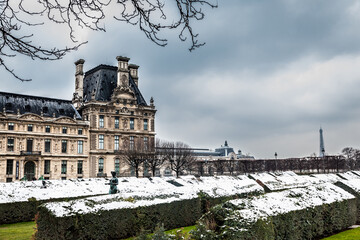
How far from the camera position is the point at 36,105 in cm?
5494

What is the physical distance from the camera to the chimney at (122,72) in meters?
64.2

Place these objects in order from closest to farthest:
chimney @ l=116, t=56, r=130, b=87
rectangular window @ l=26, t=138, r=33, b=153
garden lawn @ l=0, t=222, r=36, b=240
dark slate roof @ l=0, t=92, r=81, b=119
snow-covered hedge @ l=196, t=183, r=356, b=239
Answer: snow-covered hedge @ l=196, t=183, r=356, b=239 → garden lawn @ l=0, t=222, r=36, b=240 → rectangular window @ l=26, t=138, r=33, b=153 → dark slate roof @ l=0, t=92, r=81, b=119 → chimney @ l=116, t=56, r=130, b=87

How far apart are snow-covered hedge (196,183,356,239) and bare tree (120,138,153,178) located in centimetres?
4200

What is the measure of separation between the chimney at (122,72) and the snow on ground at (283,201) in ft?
176

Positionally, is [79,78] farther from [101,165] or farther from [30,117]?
[101,165]

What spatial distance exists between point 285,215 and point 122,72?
58.2m

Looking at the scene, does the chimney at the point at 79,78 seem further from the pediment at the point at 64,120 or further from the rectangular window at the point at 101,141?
the rectangular window at the point at 101,141

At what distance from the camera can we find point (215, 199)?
634 inches

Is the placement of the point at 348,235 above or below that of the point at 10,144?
below

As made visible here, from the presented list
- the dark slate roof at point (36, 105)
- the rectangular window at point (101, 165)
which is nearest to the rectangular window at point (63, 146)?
the dark slate roof at point (36, 105)

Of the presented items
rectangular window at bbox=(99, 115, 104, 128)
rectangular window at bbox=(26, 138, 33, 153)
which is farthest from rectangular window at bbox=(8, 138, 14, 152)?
rectangular window at bbox=(99, 115, 104, 128)

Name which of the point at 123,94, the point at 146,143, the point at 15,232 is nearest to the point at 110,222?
the point at 15,232

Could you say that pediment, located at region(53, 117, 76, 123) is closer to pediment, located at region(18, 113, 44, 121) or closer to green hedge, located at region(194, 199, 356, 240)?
pediment, located at region(18, 113, 44, 121)

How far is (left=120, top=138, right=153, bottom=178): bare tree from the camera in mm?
55969
